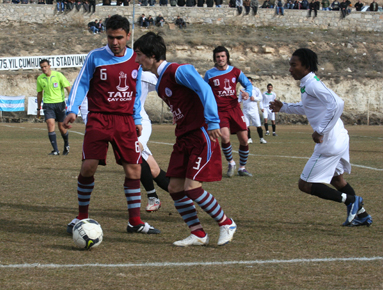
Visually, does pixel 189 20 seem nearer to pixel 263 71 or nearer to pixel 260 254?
pixel 263 71

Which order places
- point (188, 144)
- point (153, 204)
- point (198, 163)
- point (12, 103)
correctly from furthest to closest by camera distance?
point (12, 103) < point (153, 204) < point (188, 144) < point (198, 163)

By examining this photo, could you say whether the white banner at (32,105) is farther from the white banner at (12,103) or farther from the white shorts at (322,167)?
the white shorts at (322,167)

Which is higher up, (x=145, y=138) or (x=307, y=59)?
(x=307, y=59)

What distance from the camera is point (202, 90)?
4.39 meters

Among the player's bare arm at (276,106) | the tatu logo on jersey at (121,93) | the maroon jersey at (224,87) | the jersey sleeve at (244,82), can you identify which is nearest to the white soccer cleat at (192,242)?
the tatu logo on jersey at (121,93)

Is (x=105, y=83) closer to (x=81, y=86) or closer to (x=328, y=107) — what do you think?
(x=81, y=86)

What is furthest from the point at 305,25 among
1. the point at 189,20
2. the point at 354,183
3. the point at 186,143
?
the point at 186,143

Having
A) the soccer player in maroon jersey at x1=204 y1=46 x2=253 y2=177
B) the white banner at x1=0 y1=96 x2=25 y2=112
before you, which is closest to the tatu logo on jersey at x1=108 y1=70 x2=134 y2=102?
the soccer player in maroon jersey at x1=204 y1=46 x2=253 y2=177

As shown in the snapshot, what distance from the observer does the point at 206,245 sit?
15.2ft

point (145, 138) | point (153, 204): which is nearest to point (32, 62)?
point (145, 138)

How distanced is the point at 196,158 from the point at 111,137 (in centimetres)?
90

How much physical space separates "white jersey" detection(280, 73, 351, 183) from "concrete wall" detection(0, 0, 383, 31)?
4160 cm

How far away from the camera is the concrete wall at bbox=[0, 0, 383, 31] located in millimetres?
45188

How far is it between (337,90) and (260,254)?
3635cm
